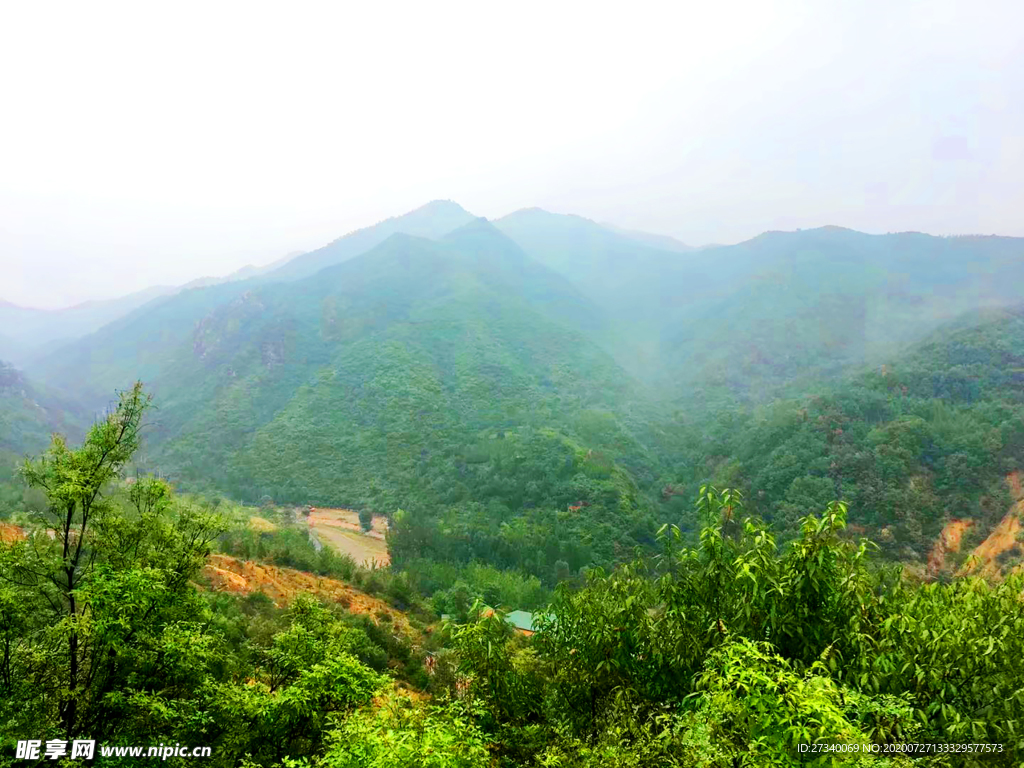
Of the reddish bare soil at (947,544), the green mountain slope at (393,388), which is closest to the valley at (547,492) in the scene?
the reddish bare soil at (947,544)

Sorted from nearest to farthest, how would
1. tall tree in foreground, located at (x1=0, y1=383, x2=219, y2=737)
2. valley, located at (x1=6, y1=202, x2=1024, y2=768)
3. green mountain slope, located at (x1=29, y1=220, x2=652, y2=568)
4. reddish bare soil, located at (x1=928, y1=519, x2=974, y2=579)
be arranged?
valley, located at (x1=6, y1=202, x2=1024, y2=768), tall tree in foreground, located at (x1=0, y1=383, x2=219, y2=737), reddish bare soil, located at (x1=928, y1=519, x2=974, y2=579), green mountain slope, located at (x1=29, y1=220, x2=652, y2=568)

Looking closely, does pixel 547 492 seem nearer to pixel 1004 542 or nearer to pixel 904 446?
pixel 904 446

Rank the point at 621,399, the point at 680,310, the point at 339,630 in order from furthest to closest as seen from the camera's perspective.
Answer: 1. the point at 680,310
2. the point at 621,399
3. the point at 339,630

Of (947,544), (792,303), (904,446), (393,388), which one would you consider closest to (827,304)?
(792,303)

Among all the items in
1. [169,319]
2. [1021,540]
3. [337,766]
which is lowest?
[1021,540]

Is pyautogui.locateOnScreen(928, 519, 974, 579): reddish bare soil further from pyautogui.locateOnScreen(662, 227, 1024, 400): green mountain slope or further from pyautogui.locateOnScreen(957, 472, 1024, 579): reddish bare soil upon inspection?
pyautogui.locateOnScreen(662, 227, 1024, 400): green mountain slope

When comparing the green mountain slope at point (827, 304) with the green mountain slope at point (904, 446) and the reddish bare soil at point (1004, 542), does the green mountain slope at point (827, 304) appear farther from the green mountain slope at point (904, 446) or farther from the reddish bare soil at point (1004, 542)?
the reddish bare soil at point (1004, 542)

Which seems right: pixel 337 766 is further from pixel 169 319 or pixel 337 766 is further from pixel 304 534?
pixel 169 319

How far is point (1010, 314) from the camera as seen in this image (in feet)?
238

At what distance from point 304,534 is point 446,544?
45.4ft

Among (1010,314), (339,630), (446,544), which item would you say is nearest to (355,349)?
(446,544)

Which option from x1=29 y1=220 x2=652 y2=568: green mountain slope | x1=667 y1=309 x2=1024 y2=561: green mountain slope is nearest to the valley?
x1=667 y1=309 x2=1024 y2=561: green mountain slope

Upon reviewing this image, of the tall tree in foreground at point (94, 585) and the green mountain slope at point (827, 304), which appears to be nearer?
the tall tree in foreground at point (94, 585)

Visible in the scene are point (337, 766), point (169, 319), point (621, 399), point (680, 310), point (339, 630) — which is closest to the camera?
point (337, 766)
